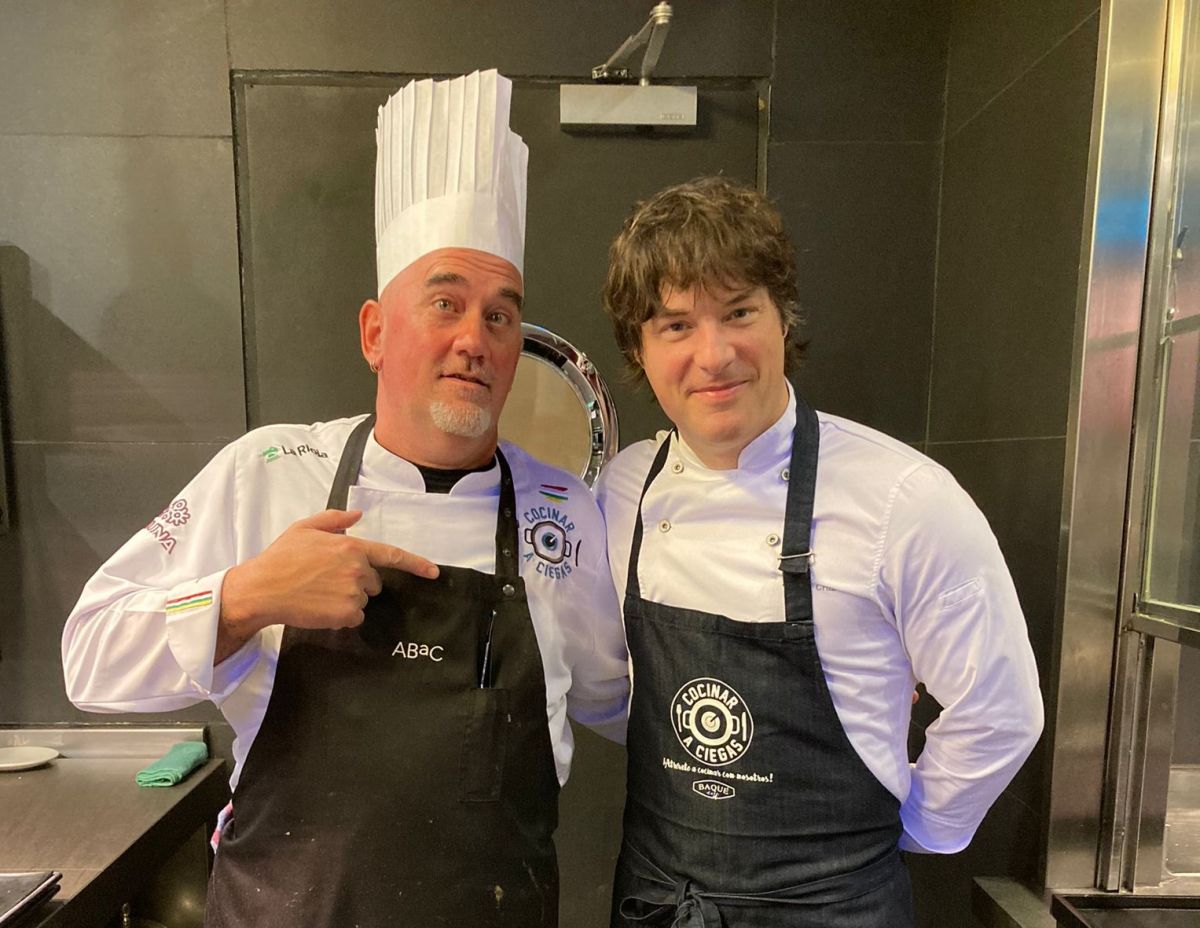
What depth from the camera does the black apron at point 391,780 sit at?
840 millimetres

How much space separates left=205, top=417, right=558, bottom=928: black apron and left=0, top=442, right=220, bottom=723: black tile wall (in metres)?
0.96

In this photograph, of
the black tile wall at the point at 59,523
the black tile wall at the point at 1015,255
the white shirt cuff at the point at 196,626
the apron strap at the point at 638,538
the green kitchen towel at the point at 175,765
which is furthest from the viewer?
the black tile wall at the point at 59,523

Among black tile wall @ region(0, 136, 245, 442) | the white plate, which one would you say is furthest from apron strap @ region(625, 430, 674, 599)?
the white plate

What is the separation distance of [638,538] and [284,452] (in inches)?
19.5

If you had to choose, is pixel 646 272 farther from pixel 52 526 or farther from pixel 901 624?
pixel 52 526

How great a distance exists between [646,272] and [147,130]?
4.22 feet

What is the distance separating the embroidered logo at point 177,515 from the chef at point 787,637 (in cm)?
62

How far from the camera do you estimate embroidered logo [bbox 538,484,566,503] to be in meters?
1.04

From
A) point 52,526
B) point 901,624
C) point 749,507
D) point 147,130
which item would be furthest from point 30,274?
point 901,624

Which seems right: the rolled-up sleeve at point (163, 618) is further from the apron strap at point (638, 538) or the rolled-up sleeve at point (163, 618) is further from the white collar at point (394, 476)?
the apron strap at point (638, 538)

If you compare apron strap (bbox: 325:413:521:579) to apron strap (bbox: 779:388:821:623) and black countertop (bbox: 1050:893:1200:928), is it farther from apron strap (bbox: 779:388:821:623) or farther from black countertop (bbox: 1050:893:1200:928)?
black countertop (bbox: 1050:893:1200:928)

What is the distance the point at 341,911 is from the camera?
32.8 inches

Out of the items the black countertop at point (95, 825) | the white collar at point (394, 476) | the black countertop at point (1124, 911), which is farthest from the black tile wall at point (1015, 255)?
the black countertop at point (95, 825)

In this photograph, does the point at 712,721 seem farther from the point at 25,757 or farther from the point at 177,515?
the point at 25,757
